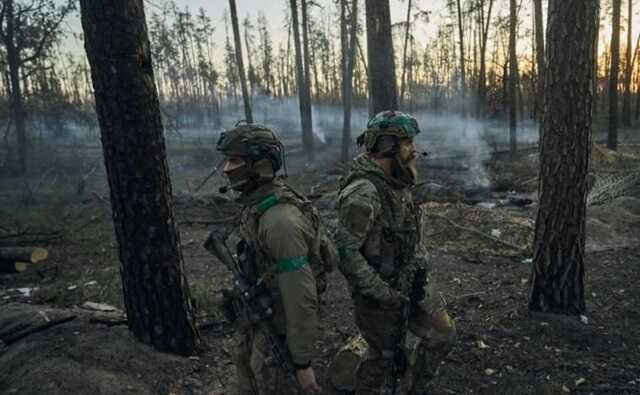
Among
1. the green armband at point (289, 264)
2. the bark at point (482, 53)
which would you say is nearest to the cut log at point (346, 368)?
the green armband at point (289, 264)

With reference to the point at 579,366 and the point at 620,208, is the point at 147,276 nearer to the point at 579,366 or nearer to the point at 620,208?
the point at 579,366

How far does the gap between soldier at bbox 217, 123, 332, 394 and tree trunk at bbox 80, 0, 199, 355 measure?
1217 mm

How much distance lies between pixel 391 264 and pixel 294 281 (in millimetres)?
1083

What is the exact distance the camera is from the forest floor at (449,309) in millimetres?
3406

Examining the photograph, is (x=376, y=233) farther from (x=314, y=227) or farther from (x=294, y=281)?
(x=294, y=281)

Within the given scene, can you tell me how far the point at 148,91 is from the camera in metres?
3.47

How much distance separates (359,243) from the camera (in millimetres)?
2838

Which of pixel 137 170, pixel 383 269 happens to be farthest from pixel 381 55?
pixel 383 269

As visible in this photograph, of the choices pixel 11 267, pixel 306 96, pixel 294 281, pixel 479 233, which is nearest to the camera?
pixel 294 281

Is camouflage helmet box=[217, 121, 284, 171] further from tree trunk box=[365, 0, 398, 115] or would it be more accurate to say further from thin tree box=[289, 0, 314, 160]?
thin tree box=[289, 0, 314, 160]

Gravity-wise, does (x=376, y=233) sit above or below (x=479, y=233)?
above

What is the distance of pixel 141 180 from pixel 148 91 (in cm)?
68

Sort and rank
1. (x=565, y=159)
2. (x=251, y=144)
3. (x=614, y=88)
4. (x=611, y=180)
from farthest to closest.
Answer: (x=614, y=88), (x=611, y=180), (x=565, y=159), (x=251, y=144)

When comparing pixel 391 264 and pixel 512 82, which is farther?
pixel 512 82
